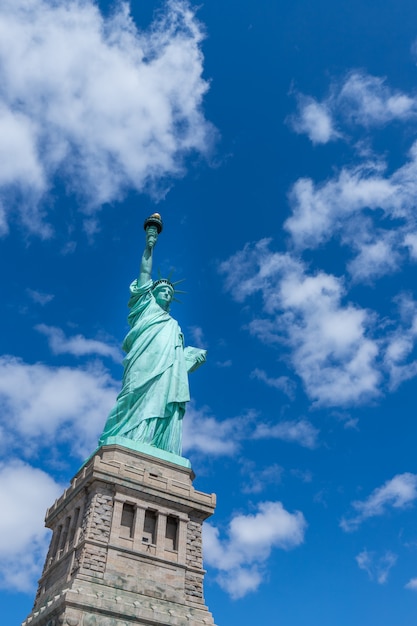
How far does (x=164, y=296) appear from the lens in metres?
40.9

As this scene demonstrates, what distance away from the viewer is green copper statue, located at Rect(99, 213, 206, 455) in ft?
112

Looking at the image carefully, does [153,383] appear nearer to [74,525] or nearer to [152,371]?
[152,371]

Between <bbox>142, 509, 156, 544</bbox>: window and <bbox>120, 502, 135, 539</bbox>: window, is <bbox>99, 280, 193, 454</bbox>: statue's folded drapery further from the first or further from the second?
<bbox>142, 509, 156, 544</bbox>: window

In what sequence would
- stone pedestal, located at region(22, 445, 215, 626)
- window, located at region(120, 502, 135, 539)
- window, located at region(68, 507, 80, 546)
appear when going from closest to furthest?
stone pedestal, located at region(22, 445, 215, 626), window, located at region(120, 502, 135, 539), window, located at region(68, 507, 80, 546)

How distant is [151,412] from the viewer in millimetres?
34125

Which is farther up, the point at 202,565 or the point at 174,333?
the point at 174,333

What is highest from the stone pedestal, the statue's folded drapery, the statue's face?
the statue's face

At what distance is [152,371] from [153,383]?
2.54ft

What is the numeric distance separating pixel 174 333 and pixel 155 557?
1450 cm

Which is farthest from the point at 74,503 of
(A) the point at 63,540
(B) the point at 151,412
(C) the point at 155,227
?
(C) the point at 155,227

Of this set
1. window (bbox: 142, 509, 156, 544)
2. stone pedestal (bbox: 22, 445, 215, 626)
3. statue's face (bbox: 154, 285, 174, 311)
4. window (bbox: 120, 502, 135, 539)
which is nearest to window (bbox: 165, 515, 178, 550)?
stone pedestal (bbox: 22, 445, 215, 626)

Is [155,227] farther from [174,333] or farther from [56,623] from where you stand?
[56,623]

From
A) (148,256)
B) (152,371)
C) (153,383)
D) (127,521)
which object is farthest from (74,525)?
(148,256)

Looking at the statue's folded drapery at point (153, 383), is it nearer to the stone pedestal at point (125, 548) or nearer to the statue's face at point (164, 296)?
the statue's face at point (164, 296)
